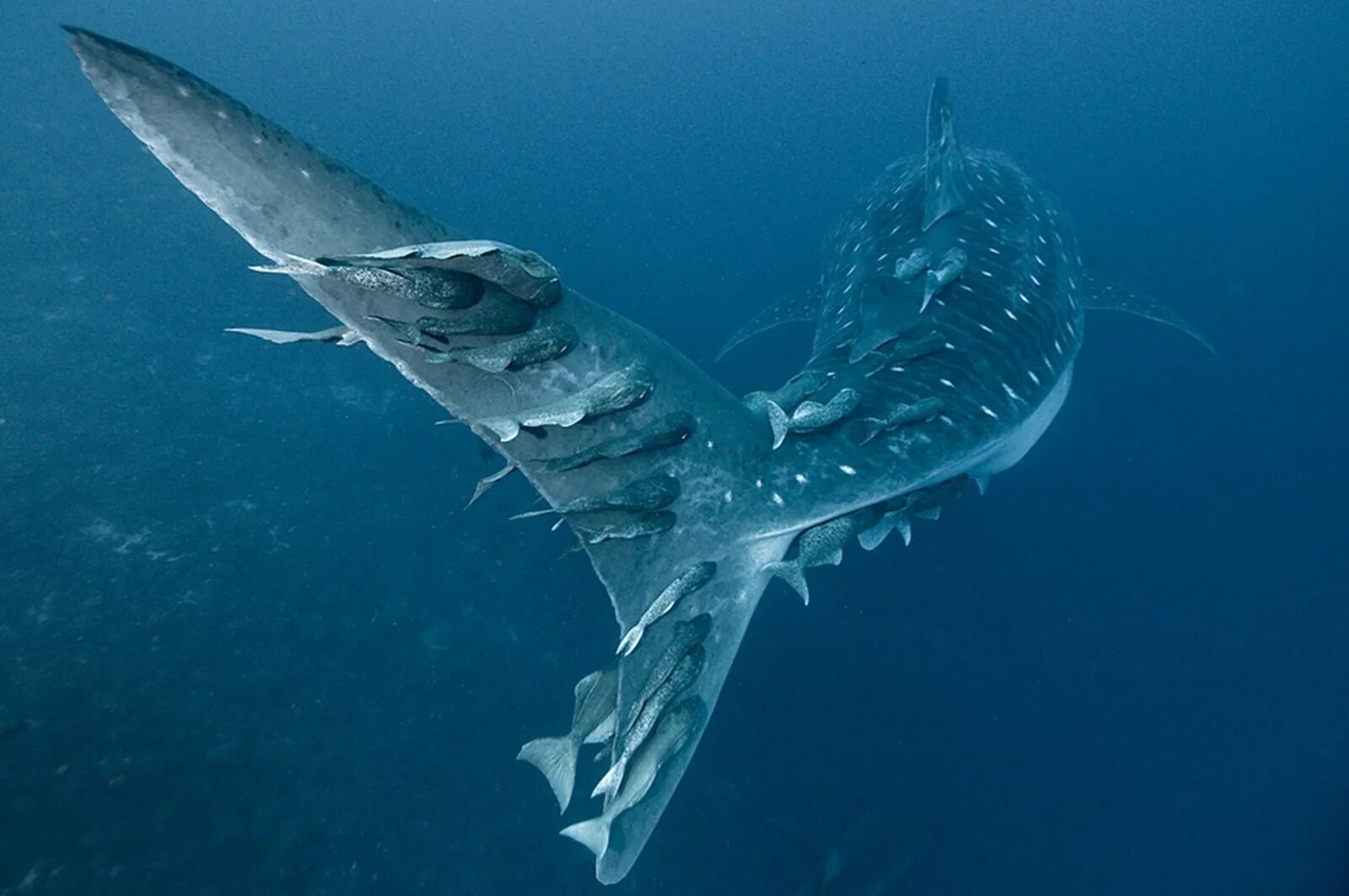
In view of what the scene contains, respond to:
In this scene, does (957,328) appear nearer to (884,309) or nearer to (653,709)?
(884,309)

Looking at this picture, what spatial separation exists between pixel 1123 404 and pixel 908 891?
7841 mm

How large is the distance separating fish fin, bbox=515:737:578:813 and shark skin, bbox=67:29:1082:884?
0.92ft

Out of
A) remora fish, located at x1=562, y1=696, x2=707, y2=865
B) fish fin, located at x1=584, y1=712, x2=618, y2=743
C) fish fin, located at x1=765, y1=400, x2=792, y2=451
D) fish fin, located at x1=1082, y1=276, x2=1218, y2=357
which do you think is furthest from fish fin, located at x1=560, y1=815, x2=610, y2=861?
fish fin, located at x1=1082, y1=276, x2=1218, y2=357

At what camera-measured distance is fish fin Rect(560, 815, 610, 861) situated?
97.2 inches

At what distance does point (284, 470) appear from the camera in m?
8.18

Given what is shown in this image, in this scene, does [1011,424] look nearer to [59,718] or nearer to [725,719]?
[725,719]

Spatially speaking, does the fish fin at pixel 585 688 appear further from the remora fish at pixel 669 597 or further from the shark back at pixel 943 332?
the shark back at pixel 943 332

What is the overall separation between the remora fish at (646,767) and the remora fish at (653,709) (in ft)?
0.14

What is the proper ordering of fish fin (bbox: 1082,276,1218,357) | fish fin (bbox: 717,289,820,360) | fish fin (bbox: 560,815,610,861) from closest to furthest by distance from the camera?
fish fin (bbox: 560,815,610,861), fish fin (bbox: 1082,276,1218,357), fish fin (bbox: 717,289,820,360)

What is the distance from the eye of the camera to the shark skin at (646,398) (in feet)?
6.88

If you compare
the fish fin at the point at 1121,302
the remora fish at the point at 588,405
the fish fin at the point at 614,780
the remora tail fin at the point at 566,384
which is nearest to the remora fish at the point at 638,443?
the remora tail fin at the point at 566,384

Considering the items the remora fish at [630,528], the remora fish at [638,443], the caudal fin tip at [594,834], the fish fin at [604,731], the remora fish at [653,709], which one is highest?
the remora fish at [638,443]

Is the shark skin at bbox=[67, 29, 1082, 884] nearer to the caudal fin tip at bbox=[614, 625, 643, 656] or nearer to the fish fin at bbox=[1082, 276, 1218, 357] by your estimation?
the caudal fin tip at bbox=[614, 625, 643, 656]

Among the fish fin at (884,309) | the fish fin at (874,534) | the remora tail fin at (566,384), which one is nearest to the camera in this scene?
the remora tail fin at (566,384)
